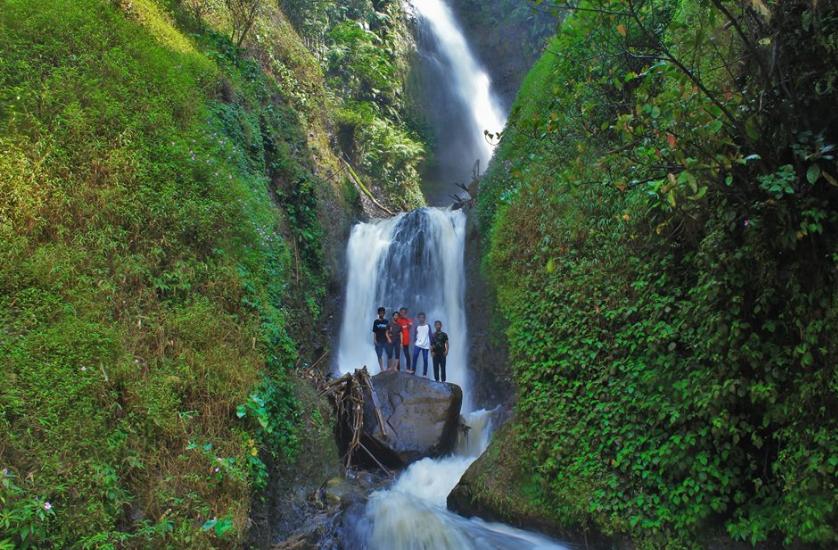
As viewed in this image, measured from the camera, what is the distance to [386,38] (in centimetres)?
2408

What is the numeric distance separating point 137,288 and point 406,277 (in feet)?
27.4

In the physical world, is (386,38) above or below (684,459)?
below

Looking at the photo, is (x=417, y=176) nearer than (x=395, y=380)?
No

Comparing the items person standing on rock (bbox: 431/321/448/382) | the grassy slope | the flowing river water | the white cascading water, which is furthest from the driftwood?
the white cascading water

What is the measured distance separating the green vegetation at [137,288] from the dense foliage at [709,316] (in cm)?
357

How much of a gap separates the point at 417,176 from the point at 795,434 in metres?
18.7

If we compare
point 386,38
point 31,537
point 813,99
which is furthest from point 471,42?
point 31,537

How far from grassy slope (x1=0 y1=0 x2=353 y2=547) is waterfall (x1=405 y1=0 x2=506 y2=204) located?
15.4 metres

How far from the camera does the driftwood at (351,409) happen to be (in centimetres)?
890

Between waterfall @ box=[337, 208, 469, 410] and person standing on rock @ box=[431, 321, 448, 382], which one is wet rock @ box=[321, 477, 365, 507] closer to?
person standing on rock @ box=[431, 321, 448, 382]

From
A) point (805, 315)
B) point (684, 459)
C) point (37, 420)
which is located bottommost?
point (37, 420)

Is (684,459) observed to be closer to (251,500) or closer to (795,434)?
(795,434)

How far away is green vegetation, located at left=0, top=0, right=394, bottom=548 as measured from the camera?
4.76m

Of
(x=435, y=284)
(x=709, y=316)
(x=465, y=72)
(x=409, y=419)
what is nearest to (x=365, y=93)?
(x=465, y=72)
